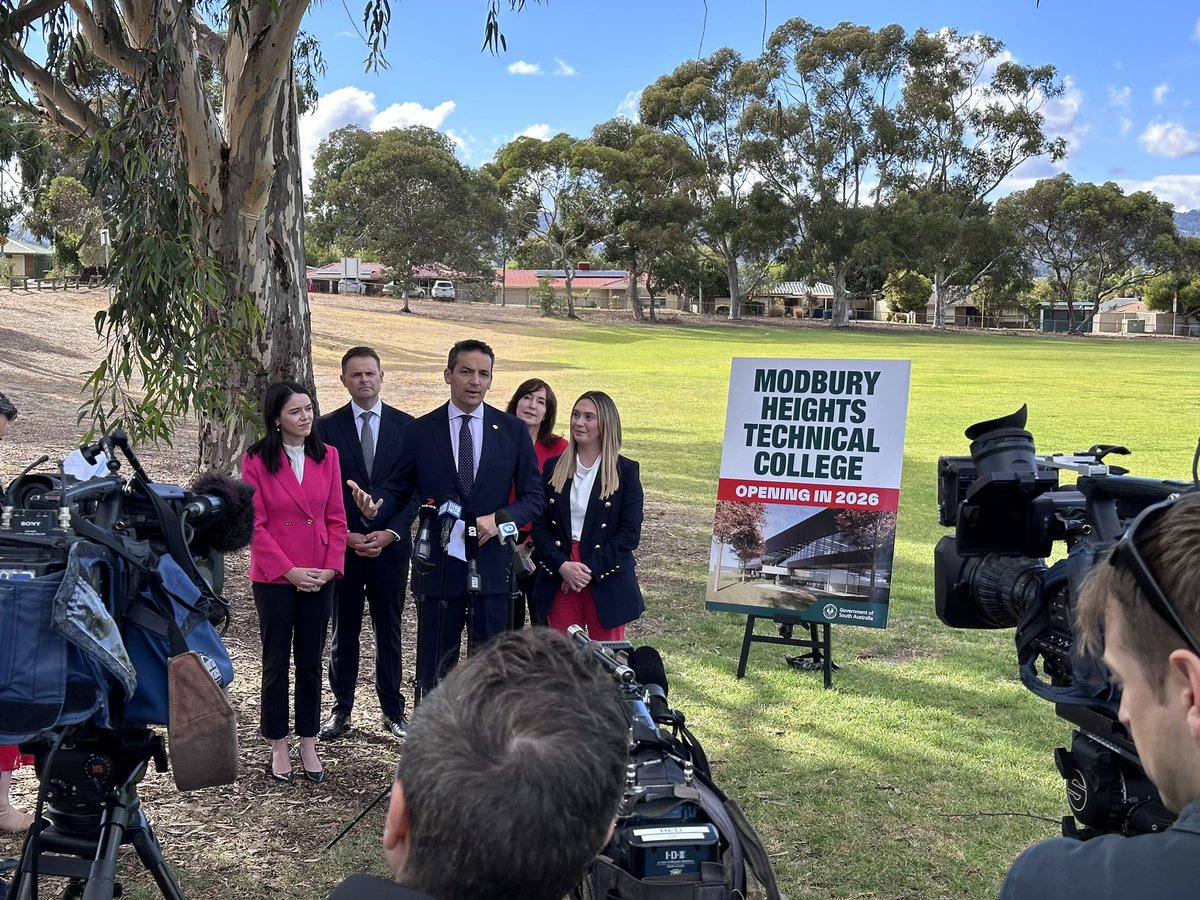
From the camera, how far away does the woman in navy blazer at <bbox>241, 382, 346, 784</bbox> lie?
5105 millimetres

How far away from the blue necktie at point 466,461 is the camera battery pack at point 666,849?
319cm

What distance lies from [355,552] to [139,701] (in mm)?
2865

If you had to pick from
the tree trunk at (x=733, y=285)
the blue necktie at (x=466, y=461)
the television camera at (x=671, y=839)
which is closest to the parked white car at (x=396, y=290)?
the tree trunk at (x=733, y=285)

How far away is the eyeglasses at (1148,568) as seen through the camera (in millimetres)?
1270

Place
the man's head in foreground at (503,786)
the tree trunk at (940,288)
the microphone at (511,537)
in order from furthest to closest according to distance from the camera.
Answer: the tree trunk at (940,288) < the microphone at (511,537) < the man's head in foreground at (503,786)

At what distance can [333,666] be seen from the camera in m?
5.84

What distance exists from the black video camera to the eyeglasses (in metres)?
1.31

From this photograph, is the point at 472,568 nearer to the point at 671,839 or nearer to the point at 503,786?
the point at 671,839

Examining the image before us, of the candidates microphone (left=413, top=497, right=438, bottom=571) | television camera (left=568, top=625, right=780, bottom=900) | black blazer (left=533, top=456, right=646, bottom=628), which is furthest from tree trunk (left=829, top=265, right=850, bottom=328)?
television camera (left=568, top=625, right=780, bottom=900)

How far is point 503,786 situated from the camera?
1343mm

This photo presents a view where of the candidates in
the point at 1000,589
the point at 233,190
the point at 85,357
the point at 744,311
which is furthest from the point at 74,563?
the point at 744,311

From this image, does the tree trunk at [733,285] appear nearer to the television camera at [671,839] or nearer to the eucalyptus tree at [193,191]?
the eucalyptus tree at [193,191]

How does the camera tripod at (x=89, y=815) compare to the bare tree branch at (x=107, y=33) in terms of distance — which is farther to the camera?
the bare tree branch at (x=107, y=33)

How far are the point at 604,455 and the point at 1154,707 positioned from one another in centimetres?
467
